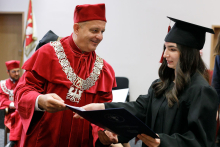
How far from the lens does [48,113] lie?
2.03m

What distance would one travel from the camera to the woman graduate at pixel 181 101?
1.65m

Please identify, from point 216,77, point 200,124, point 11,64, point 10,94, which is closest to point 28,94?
point 200,124

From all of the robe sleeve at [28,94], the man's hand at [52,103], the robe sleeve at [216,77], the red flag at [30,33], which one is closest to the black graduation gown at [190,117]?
the man's hand at [52,103]

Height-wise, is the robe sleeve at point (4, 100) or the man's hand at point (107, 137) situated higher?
the man's hand at point (107, 137)

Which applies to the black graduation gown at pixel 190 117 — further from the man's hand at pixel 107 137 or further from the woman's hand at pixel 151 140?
the man's hand at pixel 107 137

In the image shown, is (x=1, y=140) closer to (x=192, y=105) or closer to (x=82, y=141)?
(x=82, y=141)

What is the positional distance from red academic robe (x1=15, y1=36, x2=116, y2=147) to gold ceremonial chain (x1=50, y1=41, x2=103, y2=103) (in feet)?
0.09

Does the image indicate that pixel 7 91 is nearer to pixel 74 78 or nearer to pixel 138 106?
pixel 74 78

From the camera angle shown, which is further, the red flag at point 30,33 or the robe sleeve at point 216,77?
the red flag at point 30,33

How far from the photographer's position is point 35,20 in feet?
24.5

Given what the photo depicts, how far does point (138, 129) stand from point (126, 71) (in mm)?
5521

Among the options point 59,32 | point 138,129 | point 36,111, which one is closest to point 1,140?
point 59,32

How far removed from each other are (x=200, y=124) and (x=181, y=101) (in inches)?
8.5

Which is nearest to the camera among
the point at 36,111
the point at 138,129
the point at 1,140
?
the point at 138,129
